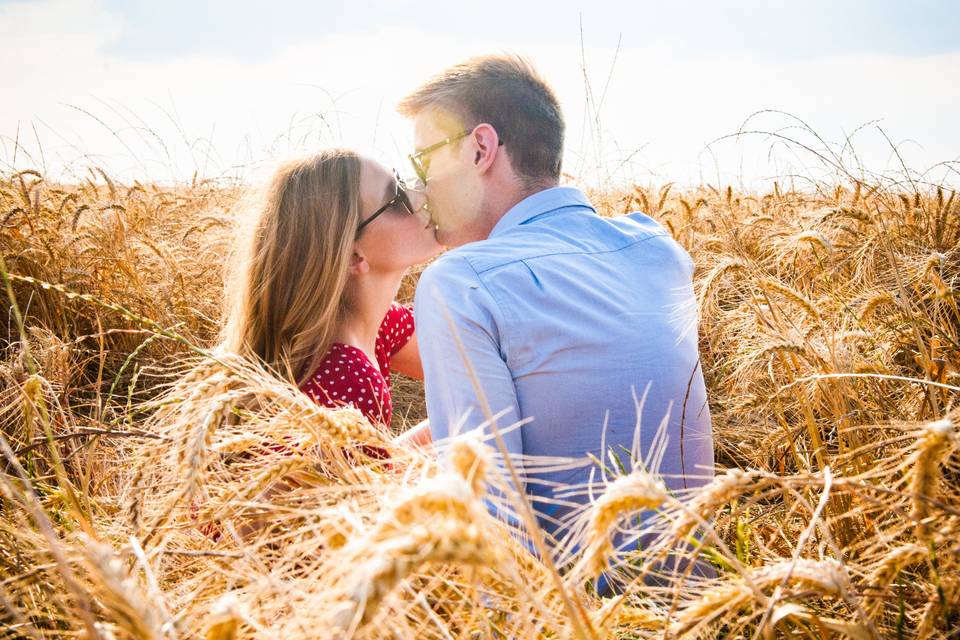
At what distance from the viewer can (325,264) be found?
2.09 metres

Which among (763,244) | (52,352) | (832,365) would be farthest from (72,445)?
(763,244)

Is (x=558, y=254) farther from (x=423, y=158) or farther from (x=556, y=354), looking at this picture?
(x=423, y=158)

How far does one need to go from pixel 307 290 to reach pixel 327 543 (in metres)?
1.45

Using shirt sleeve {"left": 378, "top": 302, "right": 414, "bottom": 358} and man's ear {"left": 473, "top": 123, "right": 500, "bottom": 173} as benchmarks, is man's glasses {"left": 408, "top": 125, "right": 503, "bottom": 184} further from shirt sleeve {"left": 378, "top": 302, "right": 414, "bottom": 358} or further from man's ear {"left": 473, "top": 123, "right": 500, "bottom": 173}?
shirt sleeve {"left": 378, "top": 302, "right": 414, "bottom": 358}

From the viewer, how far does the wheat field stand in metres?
0.59

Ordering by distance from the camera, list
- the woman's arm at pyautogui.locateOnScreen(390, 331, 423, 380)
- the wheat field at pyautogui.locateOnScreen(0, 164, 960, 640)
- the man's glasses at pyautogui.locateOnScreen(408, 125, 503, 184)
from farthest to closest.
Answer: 1. the woman's arm at pyautogui.locateOnScreen(390, 331, 423, 380)
2. the man's glasses at pyautogui.locateOnScreen(408, 125, 503, 184)
3. the wheat field at pyautogui.locateOnScreen(0, 164, 960, 640)

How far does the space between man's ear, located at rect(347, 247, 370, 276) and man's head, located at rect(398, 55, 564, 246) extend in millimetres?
360

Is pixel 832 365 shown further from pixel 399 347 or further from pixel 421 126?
pixel 399 347

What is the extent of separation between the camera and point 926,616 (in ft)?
2.36

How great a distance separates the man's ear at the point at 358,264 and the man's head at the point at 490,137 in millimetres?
360

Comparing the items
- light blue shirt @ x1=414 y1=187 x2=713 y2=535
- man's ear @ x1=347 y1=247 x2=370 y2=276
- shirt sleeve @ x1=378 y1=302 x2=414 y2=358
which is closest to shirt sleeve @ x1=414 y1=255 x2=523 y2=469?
light blue shirt @ x1=414 y1=187 x2=713 y2=535

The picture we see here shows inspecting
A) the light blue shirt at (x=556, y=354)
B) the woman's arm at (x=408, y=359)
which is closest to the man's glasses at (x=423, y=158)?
the light blue shirt at (x=556, y=354)

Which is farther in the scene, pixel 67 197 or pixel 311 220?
pixel 67 197

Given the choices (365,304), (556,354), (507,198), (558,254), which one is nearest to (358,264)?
(365,304)
